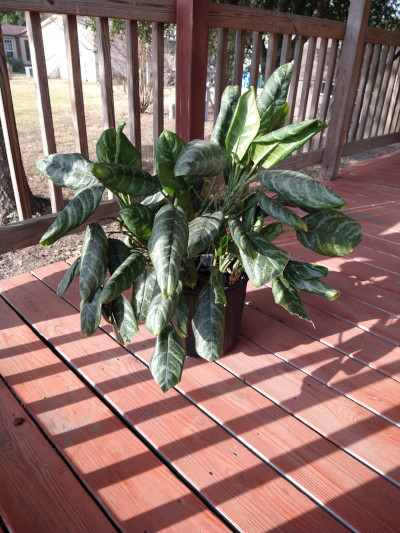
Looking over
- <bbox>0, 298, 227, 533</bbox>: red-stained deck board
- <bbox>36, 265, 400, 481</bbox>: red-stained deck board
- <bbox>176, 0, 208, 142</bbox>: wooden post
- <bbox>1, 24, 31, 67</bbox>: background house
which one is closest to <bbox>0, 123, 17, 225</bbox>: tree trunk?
<bbox>176, 0, 208, 142</bbox>: wooden post

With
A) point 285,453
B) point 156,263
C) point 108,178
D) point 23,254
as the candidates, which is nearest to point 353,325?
point 285,453

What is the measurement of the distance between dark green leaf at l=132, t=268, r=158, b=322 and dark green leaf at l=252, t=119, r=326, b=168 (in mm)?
480

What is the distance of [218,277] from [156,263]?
0.31 m

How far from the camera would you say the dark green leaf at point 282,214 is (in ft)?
3.80

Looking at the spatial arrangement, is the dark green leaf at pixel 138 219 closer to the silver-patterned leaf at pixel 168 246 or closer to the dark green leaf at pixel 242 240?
the silver-patterned leaf at pixel 168 246

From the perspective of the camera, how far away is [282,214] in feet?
3.83

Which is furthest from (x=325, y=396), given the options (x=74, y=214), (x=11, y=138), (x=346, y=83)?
(x=346, y=83)

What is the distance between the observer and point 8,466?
1125 millimetres

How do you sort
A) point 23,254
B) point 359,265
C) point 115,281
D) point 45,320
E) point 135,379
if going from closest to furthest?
point 115,281
point 135,379
point 45,320
point 359,265
point 23,254

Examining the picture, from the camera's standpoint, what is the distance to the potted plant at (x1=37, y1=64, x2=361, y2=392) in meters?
1.11

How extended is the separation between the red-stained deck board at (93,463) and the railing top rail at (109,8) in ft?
4.19

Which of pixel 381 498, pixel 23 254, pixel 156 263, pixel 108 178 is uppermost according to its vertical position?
pixel 108 178

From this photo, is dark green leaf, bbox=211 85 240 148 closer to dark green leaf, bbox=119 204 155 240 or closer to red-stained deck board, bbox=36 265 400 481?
dark green leaf, bbox=119 204 155 240

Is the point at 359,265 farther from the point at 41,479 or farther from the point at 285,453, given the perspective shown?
the point at 41,479
